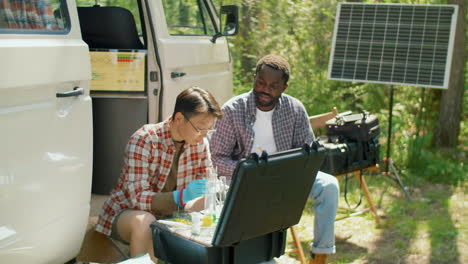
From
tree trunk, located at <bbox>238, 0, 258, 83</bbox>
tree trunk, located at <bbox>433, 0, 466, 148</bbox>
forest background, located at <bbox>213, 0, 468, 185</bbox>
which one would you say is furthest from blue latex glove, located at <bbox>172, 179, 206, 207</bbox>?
tree trunk, located at <bbox>238, 0, 258, 83</bbox>

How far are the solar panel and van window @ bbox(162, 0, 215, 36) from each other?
200 cm

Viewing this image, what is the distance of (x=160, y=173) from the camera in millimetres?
3330

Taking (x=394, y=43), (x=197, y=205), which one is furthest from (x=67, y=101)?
(x=394, y=43)

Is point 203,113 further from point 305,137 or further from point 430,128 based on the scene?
point 430,128

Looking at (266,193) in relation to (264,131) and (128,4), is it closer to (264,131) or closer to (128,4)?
(264,131)

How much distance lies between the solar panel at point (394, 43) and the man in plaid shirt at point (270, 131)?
7.65 feet

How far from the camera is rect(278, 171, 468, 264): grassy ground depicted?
15.4ft

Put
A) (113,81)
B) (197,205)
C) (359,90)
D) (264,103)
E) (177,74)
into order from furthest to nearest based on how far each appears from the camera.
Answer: (359,90) < (264,103) < (177,74) < (113,81) < (197,205)

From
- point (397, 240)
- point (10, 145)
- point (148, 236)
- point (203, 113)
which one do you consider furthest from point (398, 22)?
point (10, 145)

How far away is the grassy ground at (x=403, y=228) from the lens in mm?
4680

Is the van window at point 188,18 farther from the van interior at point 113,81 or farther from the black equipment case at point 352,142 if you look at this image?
the black equipment case at point 352,142

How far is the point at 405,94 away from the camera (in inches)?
320

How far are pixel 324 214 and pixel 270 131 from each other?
0.66m

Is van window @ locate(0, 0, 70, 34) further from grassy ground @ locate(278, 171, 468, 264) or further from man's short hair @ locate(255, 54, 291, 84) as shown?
grassy ground @ locate(278, 171, 468, 264)
